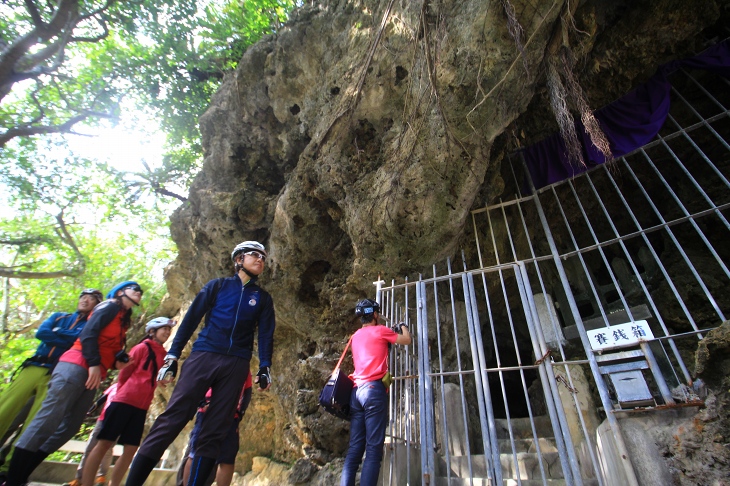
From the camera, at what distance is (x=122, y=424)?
127 inches

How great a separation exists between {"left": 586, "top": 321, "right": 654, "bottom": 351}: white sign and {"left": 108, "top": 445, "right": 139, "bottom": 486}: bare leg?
13.7 ft

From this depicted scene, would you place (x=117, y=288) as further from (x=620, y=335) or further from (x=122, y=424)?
(x=620, y=335)

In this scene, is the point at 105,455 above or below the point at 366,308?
below

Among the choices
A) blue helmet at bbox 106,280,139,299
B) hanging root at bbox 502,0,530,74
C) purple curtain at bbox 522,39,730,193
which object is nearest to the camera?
blue helmet at bbox 106,280,139,299

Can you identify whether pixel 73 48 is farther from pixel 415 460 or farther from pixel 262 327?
pixel 415 460

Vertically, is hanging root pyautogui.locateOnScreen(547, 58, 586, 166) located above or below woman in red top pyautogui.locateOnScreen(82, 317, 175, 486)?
above

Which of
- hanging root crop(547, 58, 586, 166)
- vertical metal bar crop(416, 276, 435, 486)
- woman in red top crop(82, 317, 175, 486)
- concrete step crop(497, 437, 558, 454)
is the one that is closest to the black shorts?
woman in red top crop(82, 317, 175, 486)

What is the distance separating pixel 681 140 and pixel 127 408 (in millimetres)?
8075

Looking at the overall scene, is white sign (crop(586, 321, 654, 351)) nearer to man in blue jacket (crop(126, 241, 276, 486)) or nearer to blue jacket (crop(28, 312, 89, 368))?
man in blue jacket (crop(126, 241, 276, 486))

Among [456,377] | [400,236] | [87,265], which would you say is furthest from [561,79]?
[87,265]

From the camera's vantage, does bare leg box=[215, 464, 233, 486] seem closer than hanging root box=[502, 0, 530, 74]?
Yes

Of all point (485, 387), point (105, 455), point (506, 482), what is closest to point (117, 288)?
point (105, 455)

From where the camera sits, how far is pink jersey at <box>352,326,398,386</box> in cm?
312

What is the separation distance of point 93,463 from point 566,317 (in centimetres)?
672
